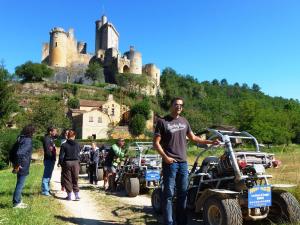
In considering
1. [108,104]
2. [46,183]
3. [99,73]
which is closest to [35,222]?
[46,183]

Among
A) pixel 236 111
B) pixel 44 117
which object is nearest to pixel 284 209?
pixel 44 117

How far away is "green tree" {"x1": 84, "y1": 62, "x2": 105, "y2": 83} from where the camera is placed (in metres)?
86.4

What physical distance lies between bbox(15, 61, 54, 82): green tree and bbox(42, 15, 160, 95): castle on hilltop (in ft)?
27.2

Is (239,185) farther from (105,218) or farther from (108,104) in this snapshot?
(108,104)

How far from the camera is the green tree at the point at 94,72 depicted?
3403 inches

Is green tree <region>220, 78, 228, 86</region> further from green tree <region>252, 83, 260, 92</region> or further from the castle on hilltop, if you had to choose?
the castle on hilltop

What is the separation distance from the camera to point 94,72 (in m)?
86.4

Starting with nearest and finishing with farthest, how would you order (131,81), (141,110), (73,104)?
(73,104) → (141,110) → (131,81)

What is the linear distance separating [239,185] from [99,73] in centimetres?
8304

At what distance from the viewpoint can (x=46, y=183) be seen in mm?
10914

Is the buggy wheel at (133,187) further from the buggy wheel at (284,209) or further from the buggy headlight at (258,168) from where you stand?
the buggy headlight at (258,168)

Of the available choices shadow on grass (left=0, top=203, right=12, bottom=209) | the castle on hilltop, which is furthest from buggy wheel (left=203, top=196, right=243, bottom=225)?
the castle on hilltop

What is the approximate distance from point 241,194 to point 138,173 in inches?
223

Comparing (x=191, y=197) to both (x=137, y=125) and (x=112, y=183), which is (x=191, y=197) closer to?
(x=112, y=183)
